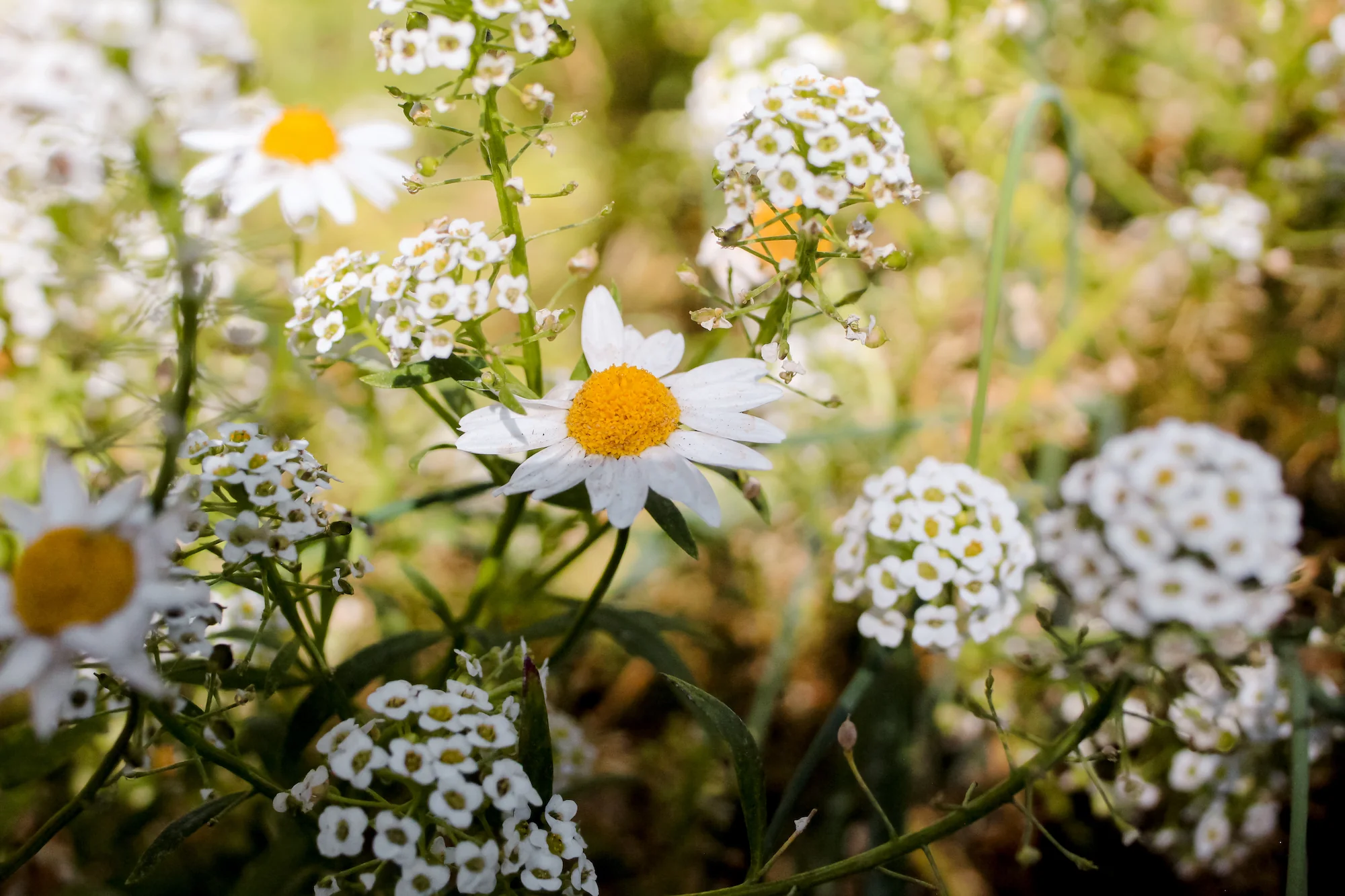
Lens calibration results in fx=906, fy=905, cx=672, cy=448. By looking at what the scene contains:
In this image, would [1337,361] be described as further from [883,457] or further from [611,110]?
[611,110]

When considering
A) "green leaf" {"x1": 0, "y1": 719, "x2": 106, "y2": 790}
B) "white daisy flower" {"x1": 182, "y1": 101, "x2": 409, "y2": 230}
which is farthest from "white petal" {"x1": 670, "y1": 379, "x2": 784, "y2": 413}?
"green leaf" {"x1": 0, "y1": 719, "x2": 106, "y2": 790}

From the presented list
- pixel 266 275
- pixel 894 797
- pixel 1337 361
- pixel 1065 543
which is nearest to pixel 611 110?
pixel 266 275

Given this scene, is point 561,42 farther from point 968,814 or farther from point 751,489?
point 968,814

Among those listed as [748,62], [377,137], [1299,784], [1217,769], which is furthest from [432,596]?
[748,62]

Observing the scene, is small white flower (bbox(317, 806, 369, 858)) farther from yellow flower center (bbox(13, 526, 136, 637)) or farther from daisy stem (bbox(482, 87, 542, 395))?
daisy stem (bbox(482, 87, 542, 395))

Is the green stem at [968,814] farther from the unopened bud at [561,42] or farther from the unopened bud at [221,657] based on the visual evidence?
the unopened bud at [561,42]
